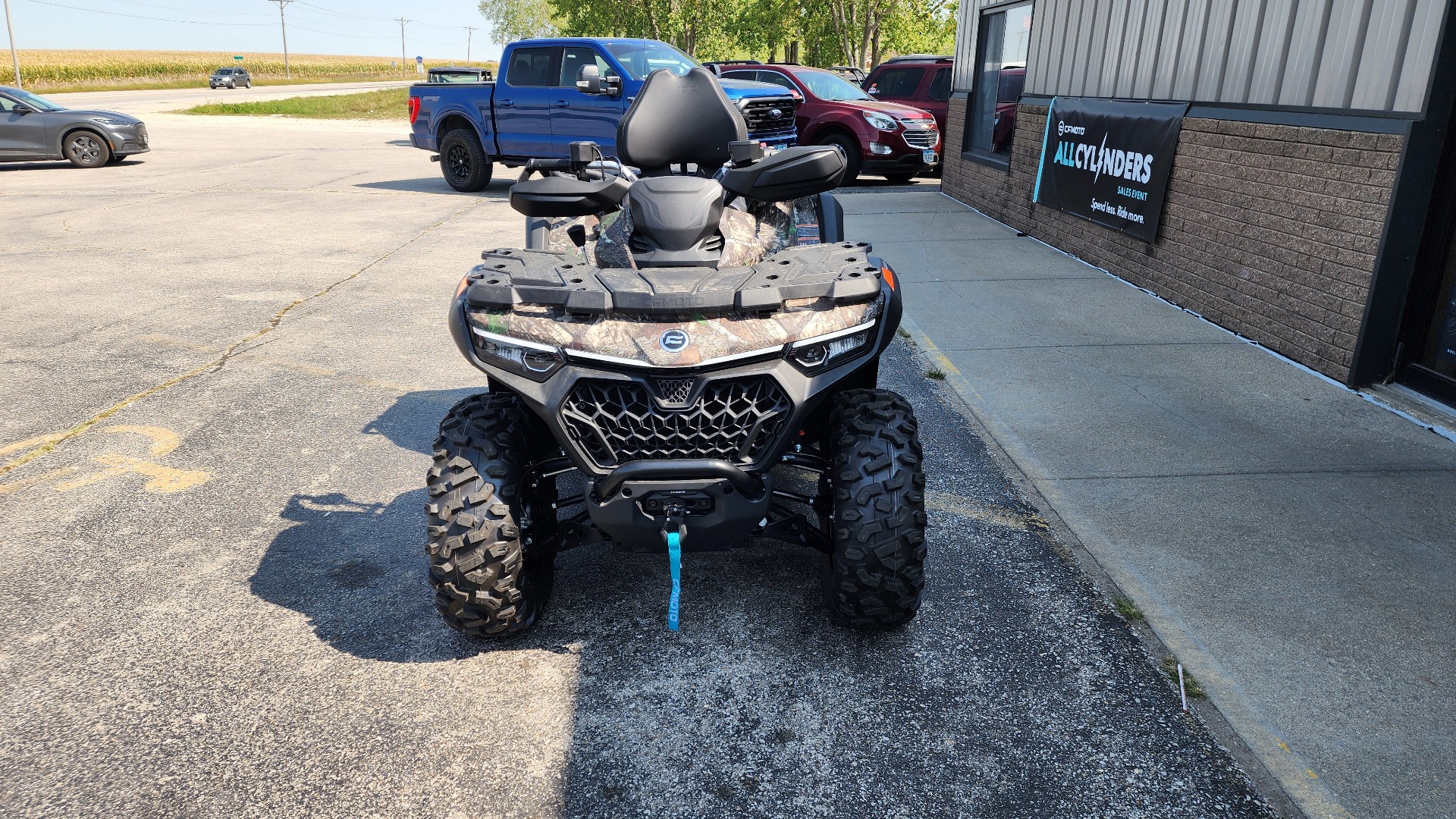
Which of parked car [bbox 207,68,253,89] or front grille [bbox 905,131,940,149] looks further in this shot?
parked car [bbox 207,68,253,89]

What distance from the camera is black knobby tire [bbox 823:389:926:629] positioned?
120 inches

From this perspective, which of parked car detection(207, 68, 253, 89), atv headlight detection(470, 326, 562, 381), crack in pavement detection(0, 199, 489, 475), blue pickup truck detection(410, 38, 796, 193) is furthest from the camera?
parked car detection(207, 68, 253, 89)

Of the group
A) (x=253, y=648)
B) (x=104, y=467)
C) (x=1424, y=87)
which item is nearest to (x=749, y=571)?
(x=253, y=648)

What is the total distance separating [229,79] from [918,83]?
6691 centimetres

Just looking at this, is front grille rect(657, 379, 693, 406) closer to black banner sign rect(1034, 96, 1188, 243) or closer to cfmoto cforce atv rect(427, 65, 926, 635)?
cfmoto cforce atv rect(427, 65, 926, 635)

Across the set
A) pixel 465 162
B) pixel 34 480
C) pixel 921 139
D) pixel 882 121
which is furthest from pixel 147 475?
pixel 921 139

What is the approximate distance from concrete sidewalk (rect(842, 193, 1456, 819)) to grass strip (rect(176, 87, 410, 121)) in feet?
109

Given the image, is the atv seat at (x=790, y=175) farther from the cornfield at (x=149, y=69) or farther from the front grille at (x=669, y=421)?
the cornfield at (x=149, y=69)

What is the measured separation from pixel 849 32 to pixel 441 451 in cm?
3538

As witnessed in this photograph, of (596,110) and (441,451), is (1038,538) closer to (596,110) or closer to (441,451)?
(441,451)

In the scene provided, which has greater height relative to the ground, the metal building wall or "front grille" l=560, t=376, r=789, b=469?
the metal building wall

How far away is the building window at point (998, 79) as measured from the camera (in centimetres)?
1162

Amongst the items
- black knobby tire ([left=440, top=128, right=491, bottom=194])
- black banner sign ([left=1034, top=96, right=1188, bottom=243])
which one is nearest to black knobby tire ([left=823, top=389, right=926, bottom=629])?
black banner sign ([left=1034, top=96, right=1188, bottom=243])

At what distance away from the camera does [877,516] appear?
9.95ft
